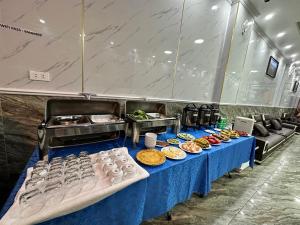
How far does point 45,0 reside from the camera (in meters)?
0.94

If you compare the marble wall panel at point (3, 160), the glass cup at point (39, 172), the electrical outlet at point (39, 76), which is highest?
the electrical outlet at point (39, 76)

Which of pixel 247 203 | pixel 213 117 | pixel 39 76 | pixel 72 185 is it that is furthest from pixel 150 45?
pixel 247 203

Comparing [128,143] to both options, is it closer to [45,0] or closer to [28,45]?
[28,45]

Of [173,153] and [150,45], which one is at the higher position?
[150,45]

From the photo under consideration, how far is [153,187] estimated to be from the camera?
0.81 m

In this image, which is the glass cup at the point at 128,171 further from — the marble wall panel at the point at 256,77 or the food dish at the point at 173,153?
the marble wall panel at the point at 256,77

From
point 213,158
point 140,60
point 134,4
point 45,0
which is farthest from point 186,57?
point 45,0

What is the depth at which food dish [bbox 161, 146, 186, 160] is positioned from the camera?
38.4 inches

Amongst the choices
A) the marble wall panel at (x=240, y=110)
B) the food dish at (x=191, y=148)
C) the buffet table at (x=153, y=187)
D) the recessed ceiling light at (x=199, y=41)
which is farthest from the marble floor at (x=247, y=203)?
the recessed ceiling light at (x=199, y=41)

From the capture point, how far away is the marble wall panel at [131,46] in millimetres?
1166

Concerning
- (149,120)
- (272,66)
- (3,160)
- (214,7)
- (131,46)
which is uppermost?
(214,7)

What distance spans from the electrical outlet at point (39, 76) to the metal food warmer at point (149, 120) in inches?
26.4

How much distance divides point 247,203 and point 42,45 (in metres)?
2.47

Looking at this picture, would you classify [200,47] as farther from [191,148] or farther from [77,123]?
[77,123]
